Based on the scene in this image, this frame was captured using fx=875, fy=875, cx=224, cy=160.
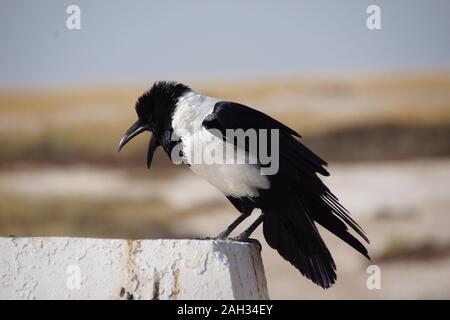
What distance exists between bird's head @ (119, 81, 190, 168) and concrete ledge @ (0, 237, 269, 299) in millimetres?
1325

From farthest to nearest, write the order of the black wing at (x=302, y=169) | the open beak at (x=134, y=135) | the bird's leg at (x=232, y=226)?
the open beak at (x=134, y=135), the bird's leg at (x=232, y=226), the black wing at (x=302, y=169)

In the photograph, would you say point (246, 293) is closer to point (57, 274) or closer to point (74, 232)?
point (57, 274)

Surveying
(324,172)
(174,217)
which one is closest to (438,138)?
(174,217)

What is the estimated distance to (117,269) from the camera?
3055mm

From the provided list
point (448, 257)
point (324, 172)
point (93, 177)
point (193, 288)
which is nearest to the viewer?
point (193, 288)

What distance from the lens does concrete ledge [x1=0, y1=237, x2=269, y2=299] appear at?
303 cm

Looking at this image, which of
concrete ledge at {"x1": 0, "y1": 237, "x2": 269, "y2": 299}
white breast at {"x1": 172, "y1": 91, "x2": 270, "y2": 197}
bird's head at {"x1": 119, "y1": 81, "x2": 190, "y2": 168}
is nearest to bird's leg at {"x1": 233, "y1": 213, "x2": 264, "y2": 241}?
white breast at {"x1": 172, "y1": 91, "x2": 270, "y2": 197}

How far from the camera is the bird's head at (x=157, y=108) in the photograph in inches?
170

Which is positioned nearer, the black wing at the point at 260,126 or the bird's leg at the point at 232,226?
the black wing at the point at 260,126

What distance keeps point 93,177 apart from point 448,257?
339 cm

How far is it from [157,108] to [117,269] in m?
1.47

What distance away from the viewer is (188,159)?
4.12 metres

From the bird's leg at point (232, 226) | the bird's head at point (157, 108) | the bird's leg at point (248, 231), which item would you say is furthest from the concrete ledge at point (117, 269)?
the bird's head at point (157, 108)

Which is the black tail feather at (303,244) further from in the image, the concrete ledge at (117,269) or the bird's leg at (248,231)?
the concrete ledge at (117,269)
